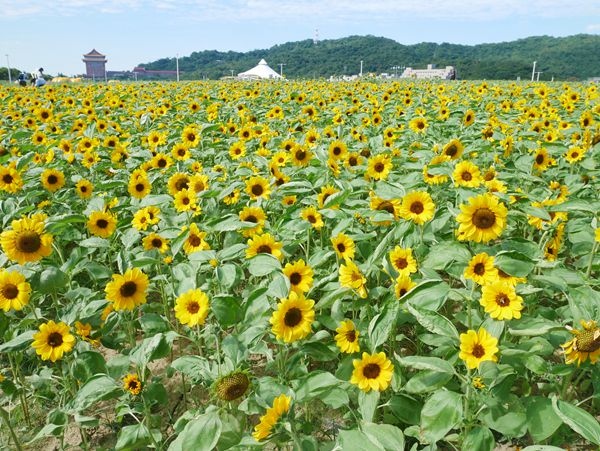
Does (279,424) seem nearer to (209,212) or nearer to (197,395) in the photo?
(197,395)

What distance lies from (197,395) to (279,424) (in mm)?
1224

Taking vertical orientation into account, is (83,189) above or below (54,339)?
above

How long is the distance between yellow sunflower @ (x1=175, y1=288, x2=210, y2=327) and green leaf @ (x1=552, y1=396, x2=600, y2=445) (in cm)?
138

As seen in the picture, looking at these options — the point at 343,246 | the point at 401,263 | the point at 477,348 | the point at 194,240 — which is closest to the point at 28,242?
the point at 194,240

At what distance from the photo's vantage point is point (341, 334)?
7.01 feet

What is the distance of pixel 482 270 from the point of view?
2.03m

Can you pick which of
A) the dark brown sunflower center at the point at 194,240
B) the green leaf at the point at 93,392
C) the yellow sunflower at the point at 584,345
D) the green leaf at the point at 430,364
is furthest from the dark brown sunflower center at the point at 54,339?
the yellow sunflower at the point at 584,345

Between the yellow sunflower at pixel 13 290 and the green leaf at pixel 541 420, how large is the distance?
7.10 feet

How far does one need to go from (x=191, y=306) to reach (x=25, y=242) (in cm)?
92

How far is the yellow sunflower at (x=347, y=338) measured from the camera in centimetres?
210

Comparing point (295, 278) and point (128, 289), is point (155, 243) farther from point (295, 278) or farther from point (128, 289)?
point (295, 278)

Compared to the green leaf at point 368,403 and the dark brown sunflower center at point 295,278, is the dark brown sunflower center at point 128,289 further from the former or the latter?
the green leaf at point 368,403

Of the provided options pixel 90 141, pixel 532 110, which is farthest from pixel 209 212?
pixel 532 110

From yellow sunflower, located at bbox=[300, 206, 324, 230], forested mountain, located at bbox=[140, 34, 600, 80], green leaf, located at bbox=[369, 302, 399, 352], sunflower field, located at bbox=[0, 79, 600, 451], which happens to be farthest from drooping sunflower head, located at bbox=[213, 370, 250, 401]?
forested mountain, located at bbox=[140, 34, 600, 80]
